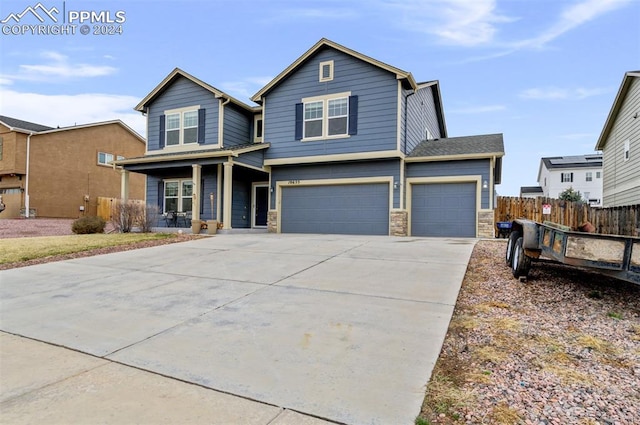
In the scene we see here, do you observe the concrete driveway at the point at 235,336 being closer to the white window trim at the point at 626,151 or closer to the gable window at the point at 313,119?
the gable window at the point at 313,119

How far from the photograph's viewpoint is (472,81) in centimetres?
1742

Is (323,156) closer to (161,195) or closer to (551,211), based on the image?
→ (161,195)

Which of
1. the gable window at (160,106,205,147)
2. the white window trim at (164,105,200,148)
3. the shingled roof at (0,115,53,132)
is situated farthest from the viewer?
the shingled roof at (0,115,53,132)

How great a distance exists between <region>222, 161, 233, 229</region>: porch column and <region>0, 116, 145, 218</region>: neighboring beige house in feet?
42.2

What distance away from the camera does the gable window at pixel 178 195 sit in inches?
671

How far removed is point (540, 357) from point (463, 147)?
12225 mm

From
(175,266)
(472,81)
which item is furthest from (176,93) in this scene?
(472,81)

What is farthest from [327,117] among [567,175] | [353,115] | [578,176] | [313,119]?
[578,176]

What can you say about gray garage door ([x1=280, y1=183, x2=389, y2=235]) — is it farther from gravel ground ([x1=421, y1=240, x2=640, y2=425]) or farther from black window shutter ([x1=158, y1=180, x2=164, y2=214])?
gravel ground ([x1=421, y1=240, x2=640, y2=425])

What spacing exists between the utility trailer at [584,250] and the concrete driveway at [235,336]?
1.15 meters

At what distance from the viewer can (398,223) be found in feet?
45.4

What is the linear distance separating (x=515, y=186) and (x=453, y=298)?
2358 inches

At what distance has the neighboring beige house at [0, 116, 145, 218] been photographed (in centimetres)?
2306

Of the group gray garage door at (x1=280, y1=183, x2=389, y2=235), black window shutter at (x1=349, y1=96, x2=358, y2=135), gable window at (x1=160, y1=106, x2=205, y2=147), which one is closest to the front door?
gray garage door at (x1=280, y1=183, x2=389, y2=235)
